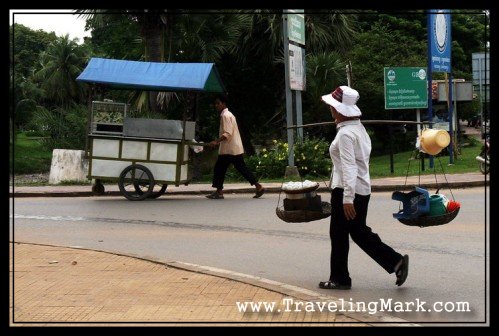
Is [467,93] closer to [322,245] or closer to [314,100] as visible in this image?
[314,100]

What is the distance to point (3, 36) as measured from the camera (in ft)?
19.4

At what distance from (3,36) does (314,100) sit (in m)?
25.3

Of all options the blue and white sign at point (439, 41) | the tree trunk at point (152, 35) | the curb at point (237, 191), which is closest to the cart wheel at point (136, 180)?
the curb at point (237, 191)

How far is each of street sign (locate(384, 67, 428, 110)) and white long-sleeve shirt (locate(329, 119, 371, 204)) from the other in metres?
15.7

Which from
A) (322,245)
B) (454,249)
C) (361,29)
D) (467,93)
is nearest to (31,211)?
(322,245)

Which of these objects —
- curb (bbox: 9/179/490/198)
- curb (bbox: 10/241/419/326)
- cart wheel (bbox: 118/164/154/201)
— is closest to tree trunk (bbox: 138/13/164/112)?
curb (bbox: 9/179/490/198)

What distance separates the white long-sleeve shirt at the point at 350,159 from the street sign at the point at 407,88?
15655 millimetres

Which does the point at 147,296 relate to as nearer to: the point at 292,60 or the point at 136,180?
the point at 136,180

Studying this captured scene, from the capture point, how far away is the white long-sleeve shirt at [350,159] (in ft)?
22.1

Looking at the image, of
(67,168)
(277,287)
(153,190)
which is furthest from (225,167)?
(277,287)

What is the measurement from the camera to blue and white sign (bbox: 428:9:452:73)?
850 inches

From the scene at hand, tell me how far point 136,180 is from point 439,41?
34.8 ft

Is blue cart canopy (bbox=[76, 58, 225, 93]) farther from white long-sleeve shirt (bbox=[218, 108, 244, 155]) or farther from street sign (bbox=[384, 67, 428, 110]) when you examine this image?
street sign (bbox=[384, 67, 428, 110])

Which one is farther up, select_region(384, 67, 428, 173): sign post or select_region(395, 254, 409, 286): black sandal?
select_region(384, 67, 428, 173): sign post
